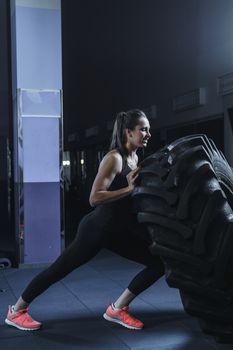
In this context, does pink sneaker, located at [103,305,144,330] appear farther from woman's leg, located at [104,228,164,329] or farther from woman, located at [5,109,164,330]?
woman, located at [5,109,164,330]

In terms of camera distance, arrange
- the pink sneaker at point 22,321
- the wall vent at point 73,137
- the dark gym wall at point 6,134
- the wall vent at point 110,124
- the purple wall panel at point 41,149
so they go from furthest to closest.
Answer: the wall vent at point 73,137
the wall vent at point 110,124
the dark gym wall at point 6,134
the purple wall panel at point 41,149
the pink sneaker at point 22,321

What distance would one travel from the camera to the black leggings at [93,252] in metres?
3.08

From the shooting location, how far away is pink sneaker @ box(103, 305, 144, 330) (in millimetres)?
3383

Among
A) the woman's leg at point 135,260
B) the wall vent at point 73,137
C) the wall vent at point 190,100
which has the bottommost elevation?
the woman's leg at point 135,260

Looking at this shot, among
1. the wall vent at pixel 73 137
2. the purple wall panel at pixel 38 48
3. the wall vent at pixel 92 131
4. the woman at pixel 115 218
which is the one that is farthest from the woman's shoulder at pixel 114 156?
the wall vent at pixel 73 137

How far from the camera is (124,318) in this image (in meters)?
3.41

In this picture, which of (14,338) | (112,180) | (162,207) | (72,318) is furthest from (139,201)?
(72,318)

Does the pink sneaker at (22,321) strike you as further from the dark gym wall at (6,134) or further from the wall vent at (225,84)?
the wall vent at (225,84)

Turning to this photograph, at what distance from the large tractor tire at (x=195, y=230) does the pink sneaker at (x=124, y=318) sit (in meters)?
1.95

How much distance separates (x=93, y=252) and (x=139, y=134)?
0.83m

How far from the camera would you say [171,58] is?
10.6 metres

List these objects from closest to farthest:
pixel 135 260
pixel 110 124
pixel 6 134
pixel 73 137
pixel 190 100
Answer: pixel 135 260
pixel 6 134
pixel 190 100
pixel 110 124
pixel 73 137

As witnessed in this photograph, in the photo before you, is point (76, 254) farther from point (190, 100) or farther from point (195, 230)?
point (190, 100)

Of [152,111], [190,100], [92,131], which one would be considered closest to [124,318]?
[190,100]
